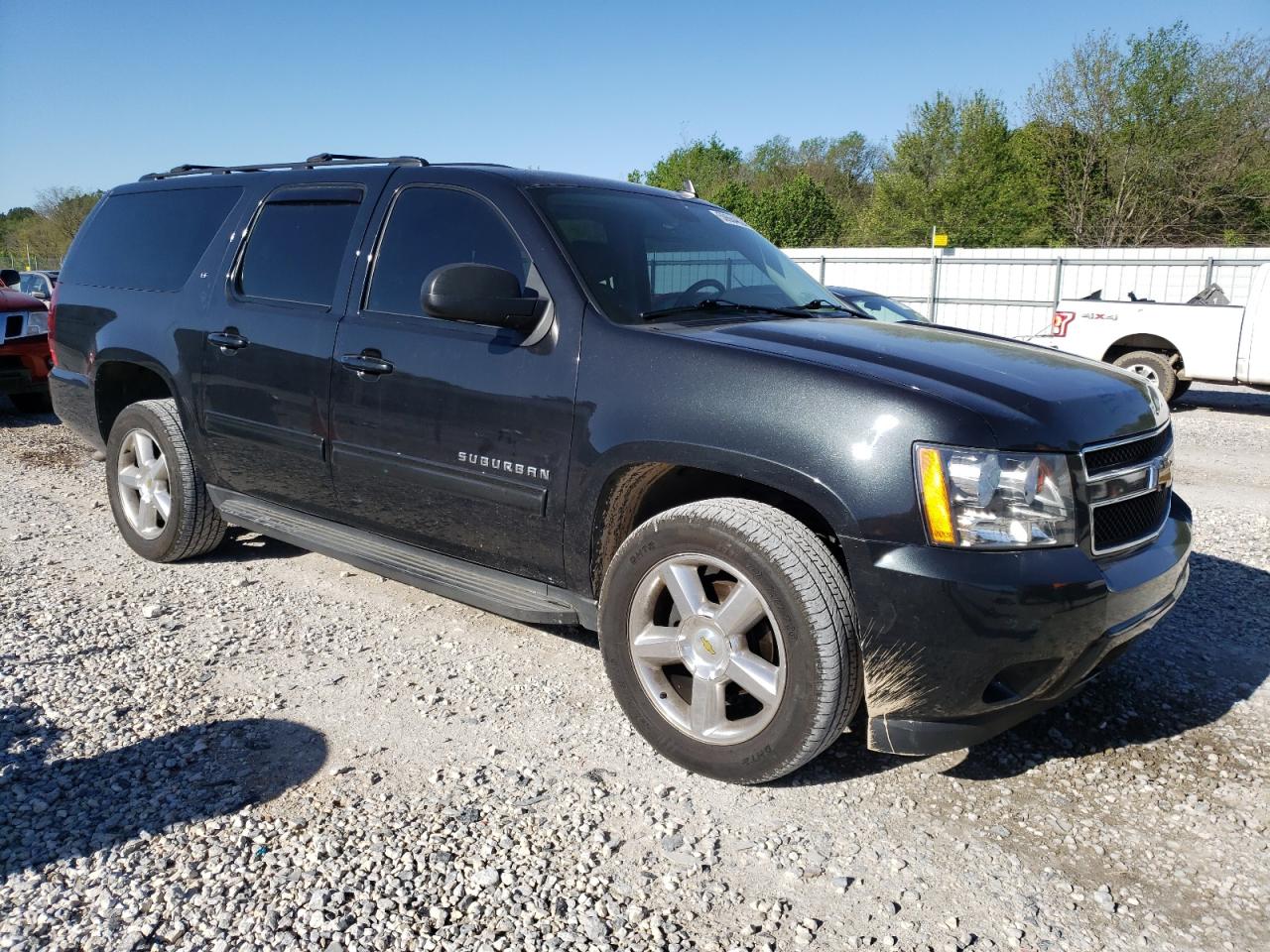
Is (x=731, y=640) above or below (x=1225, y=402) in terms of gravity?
above

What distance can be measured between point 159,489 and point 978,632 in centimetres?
417

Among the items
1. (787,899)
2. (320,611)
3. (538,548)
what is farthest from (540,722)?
(320,611)

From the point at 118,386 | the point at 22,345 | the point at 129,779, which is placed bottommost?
the point at 129,779

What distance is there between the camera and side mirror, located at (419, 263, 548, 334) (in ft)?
10.4

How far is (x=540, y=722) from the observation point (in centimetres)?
335

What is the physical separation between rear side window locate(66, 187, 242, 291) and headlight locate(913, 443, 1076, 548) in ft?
12.2

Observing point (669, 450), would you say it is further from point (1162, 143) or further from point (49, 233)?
point (49, 233)

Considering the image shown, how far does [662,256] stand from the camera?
12.3ft

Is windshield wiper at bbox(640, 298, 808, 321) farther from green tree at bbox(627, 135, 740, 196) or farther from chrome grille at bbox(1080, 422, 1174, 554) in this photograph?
green tree at bbox(627, 135, 740, 196)

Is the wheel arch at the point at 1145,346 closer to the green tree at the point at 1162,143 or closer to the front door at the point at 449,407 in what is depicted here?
the front door at the point at 449,407

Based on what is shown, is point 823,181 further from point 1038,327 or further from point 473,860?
point 473,860

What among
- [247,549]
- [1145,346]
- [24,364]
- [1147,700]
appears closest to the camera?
[1147,700]

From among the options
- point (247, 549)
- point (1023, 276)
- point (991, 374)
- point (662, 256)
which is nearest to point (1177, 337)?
point (1023, 276)

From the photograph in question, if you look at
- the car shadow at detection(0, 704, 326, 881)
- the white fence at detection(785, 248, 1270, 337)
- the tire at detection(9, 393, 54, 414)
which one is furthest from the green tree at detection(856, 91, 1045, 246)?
the car shadow at detection(0, 704, 326, 881)
